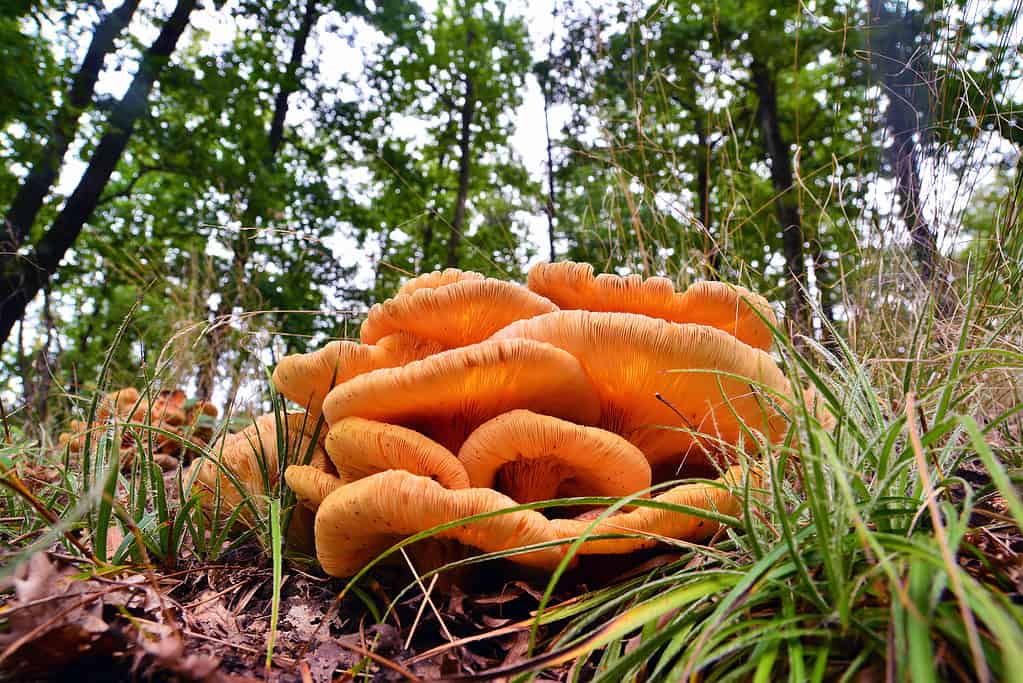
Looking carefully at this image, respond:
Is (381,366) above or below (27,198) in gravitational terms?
below

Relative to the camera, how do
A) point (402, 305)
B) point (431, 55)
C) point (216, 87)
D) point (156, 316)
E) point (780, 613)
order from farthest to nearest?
1. point (431, 55)
2. point (216, 87)
3. point (156, 316)
4. point (402, 305)
5. point (780, 613)

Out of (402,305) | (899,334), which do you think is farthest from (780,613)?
(899,334)

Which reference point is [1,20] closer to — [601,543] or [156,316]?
[156,316]

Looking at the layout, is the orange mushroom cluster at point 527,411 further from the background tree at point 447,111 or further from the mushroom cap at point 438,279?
the background tree at point 447,111

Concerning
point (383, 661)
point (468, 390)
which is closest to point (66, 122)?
point (468, 390)

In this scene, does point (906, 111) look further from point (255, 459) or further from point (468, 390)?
point (255, 459)

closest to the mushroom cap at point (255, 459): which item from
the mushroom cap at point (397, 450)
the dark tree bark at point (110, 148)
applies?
the mushroom cap at point (397, 450)
